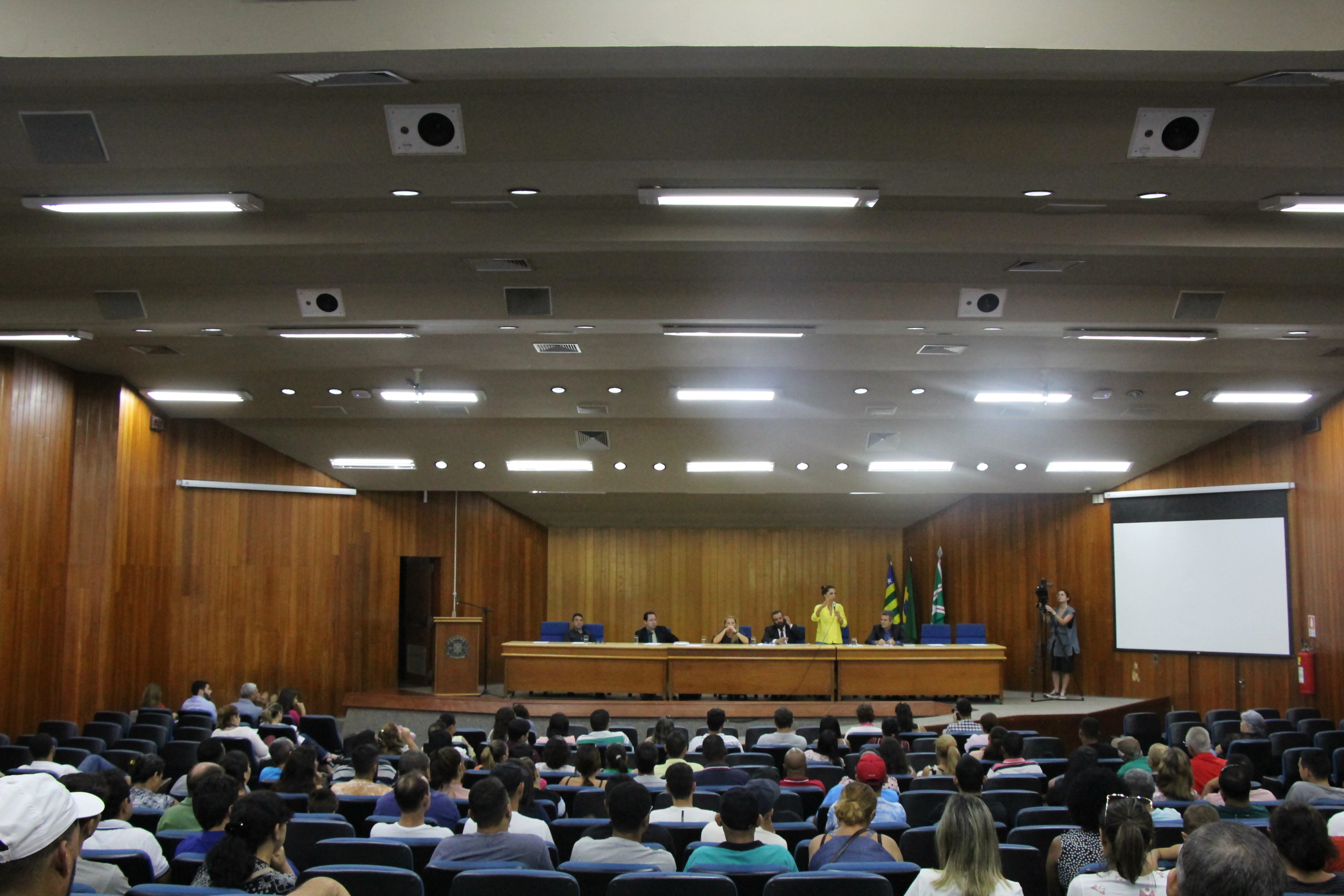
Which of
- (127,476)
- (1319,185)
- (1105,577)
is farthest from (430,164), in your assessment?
(1105,577)

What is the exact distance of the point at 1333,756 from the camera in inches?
322

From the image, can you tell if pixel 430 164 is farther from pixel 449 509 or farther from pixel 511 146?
pixel 449 509

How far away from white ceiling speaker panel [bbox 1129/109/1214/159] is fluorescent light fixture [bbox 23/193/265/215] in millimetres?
4659

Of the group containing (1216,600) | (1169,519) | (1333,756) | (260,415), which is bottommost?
(1333,756)

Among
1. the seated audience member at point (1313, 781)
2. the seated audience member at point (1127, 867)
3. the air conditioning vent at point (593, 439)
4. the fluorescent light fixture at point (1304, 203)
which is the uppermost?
the fluorescent light fixture at point (1304, 203)

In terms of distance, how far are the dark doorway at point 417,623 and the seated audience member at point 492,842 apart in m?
11.8

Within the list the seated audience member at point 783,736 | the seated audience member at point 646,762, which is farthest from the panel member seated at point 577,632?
the seated audience member at point 646,762

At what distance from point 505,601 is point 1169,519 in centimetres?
952

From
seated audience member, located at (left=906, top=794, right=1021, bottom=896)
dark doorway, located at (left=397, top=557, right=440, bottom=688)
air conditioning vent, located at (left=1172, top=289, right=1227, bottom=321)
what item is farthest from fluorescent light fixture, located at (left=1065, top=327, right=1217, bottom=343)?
dark doorway, located at (left=397, top=557, right=440, bottom=688)

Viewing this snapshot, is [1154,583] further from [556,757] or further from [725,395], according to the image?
[556,757]

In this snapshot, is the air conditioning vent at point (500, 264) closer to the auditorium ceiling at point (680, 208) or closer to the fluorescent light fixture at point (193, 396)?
the auditorium ceiling at point (680, 208)

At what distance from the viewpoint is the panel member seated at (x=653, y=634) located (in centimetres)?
1355

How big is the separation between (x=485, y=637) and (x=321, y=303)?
27.8ft

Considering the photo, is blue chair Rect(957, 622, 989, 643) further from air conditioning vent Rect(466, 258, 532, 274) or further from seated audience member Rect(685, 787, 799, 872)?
seated audience member Rect(685, 787, 799, 872)
